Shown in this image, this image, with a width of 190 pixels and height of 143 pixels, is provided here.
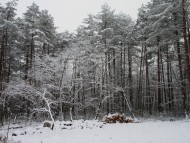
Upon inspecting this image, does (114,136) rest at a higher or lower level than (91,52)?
lower

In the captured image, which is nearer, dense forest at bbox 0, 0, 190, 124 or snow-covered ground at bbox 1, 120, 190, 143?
snow-covered ground at bbox 1, 120, 190, 143

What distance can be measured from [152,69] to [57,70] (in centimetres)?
3093

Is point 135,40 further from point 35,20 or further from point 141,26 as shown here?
point 35,20

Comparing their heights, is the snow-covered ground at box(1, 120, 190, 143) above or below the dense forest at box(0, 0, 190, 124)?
below

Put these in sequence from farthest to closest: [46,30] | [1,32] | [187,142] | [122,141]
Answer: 1. [46,30]
2. [1,32]
3. [122,141]
4. [187,142]

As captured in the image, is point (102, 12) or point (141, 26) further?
point (102, 12)

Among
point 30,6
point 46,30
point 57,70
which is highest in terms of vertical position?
point 30,6

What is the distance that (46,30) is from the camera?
1184 inches

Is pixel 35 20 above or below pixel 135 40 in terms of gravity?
above

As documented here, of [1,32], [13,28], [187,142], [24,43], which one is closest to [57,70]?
[13,28]

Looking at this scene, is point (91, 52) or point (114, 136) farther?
point (91, 52)

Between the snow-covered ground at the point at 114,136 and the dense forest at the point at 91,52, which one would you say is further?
the dense forest at the point at 91,52

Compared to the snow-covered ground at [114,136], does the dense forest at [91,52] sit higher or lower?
higher

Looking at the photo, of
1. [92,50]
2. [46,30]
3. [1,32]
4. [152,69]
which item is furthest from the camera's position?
[152,69]
